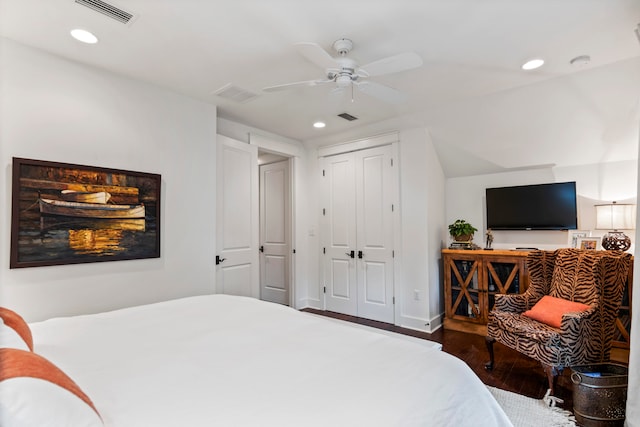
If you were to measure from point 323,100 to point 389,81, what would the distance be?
73cm

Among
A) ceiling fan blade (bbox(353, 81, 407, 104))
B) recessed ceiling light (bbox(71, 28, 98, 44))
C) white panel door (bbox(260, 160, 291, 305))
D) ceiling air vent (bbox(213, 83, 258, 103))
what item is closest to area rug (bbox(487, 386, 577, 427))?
ceiling fan blade (bbox(353, 81, 407, 104))

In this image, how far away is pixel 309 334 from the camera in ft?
5.32

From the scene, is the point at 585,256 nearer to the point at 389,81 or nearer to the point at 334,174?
the point at 389,81

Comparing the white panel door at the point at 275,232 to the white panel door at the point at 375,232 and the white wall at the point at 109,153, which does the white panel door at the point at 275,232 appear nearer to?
the white panel door at the point at 375,232

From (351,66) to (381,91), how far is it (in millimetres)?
350

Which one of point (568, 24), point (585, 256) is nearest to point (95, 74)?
point (568, 24)

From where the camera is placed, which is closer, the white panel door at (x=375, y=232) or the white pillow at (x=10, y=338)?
the white pillow at (x=10, y=338)

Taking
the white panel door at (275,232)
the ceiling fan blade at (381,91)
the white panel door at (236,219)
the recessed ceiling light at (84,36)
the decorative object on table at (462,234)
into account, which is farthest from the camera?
the white panel door at (275,232)

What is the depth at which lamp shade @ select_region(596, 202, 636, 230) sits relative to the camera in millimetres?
2934

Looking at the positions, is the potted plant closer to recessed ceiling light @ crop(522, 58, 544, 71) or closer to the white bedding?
recessed ceiling light @ crop(522, 58, 544, 71)

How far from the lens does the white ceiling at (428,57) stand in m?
1.94

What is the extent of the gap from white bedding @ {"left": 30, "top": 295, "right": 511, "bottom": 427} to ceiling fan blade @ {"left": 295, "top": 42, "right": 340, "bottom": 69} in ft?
5.07

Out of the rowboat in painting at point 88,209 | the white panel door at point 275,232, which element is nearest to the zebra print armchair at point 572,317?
the white panel door at point 275,232

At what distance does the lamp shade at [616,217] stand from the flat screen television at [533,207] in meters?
0.35
